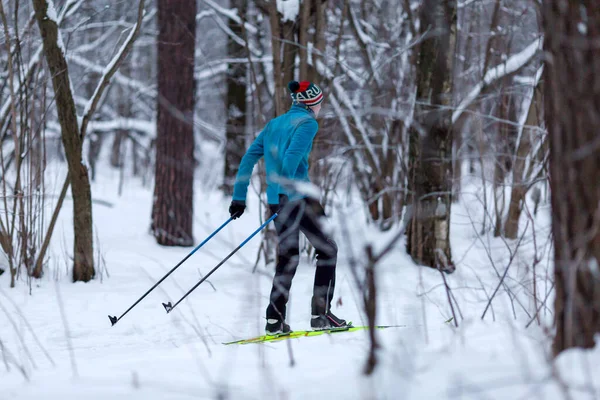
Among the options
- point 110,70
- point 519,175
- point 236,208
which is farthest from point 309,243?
point 236,208

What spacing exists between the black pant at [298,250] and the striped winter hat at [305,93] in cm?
71

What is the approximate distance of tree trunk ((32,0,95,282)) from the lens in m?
6.12

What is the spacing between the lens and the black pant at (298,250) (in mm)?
4477

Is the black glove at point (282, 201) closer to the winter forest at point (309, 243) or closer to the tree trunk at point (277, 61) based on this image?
the winter forest at point (309, 243)

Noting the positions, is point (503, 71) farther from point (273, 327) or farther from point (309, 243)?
point (273, 327)

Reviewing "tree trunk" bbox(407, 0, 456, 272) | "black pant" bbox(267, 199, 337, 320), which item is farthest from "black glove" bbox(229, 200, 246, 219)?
"tree trunk" bbox(407, 0, 456, 272)

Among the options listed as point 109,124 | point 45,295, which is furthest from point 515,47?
point 45,295

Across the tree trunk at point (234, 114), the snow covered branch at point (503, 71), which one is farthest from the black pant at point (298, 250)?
the tree trunk at point (234, 114)

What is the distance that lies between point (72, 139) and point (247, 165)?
2.32m

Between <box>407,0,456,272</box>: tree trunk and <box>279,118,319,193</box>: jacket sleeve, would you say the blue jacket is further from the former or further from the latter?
<box>407,0,456,272</box>: tree trunk

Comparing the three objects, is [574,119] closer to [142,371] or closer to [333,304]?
[142,371]

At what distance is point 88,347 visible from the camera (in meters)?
4.82

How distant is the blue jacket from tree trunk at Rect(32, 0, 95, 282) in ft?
7.16

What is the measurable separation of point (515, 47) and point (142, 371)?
43.7 ft
